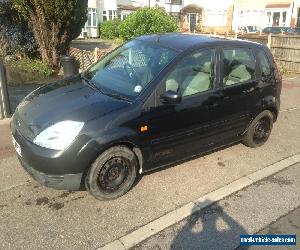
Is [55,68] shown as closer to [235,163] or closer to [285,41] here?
[235,163]

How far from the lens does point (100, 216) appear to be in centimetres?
372

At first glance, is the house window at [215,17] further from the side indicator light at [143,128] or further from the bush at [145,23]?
the side indicator light at [143,128]

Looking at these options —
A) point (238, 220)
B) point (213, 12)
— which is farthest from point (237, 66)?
point (213, 12)

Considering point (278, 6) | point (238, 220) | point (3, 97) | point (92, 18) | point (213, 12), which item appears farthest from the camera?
point (213, 12)

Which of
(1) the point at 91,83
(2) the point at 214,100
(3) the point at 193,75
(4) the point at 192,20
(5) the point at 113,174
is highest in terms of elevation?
(4) the point at 192,20

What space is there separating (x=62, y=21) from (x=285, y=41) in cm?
887

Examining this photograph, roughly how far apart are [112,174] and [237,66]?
252 cm

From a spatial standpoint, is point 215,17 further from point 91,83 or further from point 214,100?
point 91,83

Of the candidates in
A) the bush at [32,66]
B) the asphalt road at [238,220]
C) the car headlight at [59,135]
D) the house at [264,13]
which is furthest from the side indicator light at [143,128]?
the house at [264,13]

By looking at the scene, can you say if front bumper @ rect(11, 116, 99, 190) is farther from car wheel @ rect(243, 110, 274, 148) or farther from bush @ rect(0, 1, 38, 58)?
bush @ rect(0, 1, 38, 58)

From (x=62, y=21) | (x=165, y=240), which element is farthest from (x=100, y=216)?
(x=62, y=21)

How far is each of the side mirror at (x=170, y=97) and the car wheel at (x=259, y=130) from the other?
199cm

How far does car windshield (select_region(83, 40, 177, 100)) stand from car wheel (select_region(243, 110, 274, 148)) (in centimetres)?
208

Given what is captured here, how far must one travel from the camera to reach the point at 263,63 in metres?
5.38
